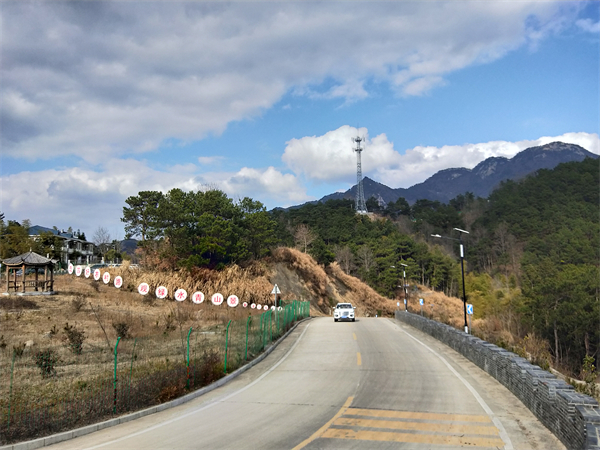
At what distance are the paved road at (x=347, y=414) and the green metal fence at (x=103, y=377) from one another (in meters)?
0.85

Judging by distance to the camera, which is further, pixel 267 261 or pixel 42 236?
pixel 42 236

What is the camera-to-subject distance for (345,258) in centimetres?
9425

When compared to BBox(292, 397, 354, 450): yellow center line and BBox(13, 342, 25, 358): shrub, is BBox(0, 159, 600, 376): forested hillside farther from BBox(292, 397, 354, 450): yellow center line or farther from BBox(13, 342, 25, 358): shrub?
BBox(13, 342, 25, 358): shrub

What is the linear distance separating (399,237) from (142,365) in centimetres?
9291

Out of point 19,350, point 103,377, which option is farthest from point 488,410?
point 19,350

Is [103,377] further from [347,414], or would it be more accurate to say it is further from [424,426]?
[424,426]

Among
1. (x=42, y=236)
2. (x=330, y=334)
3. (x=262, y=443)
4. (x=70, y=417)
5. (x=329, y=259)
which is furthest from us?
(x=329, y=259)

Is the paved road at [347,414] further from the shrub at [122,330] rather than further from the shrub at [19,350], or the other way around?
the shrub at [19,350]

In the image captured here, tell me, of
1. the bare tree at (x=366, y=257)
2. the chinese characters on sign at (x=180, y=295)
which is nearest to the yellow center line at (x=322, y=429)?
the chinese characters on sign at (x=180, y=295)

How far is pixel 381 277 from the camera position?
8850 centimetres

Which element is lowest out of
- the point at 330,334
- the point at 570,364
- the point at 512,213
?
the point at 570,364

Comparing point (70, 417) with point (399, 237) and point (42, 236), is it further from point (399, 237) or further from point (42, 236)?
point (399, 237)

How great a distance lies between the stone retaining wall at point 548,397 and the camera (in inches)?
314

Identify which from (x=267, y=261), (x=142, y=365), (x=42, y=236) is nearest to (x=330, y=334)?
(x=142, y=365)
